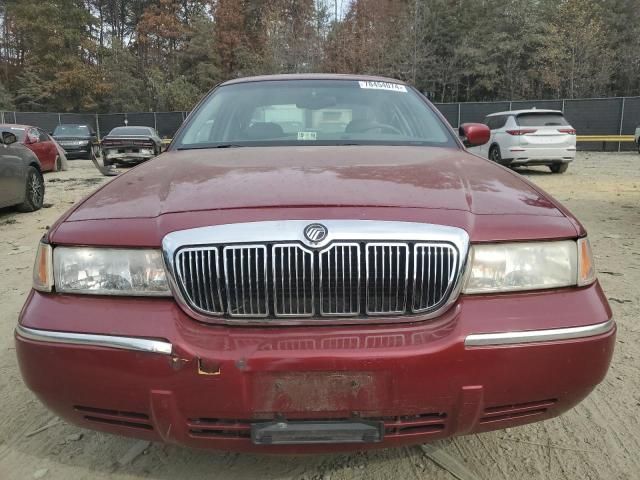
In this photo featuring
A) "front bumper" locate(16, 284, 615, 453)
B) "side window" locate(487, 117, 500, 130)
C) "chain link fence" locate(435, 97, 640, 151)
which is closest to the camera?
"front bumper" locate(16, 284, 615, 453)

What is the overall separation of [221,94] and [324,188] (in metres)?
1.77

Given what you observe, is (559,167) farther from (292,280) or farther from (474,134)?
(292,280)

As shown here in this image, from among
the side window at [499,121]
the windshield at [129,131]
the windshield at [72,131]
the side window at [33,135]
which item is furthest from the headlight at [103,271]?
the windshield at [72,131]

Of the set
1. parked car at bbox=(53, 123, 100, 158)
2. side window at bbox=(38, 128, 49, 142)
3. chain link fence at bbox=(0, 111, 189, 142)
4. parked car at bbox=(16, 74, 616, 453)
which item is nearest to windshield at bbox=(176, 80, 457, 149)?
parked car at bbox=(16, 74, 616, 453)

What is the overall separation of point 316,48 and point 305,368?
1450 inches

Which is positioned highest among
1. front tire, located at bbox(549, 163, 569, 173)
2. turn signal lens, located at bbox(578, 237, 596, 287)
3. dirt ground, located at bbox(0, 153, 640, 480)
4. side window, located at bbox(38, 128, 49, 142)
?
side window, located at bbox(38, 128, 49, 142)

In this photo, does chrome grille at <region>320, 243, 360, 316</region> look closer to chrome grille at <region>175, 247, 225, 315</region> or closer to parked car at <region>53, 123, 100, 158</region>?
chrome grille at <region>175, 247, 225, 315</region>

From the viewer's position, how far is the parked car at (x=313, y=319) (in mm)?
1464

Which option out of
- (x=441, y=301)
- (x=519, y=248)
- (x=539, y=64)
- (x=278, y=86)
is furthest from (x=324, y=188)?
(x=539, y=64)

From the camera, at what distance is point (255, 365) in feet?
4.71

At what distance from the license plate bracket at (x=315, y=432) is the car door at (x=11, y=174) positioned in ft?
22.2

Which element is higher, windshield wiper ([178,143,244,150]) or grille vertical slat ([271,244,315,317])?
windshield wiper ([178,143,244,150])

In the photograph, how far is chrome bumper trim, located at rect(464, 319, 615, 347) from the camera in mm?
1483

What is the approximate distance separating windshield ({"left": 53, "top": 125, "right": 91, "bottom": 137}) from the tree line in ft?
56.0
